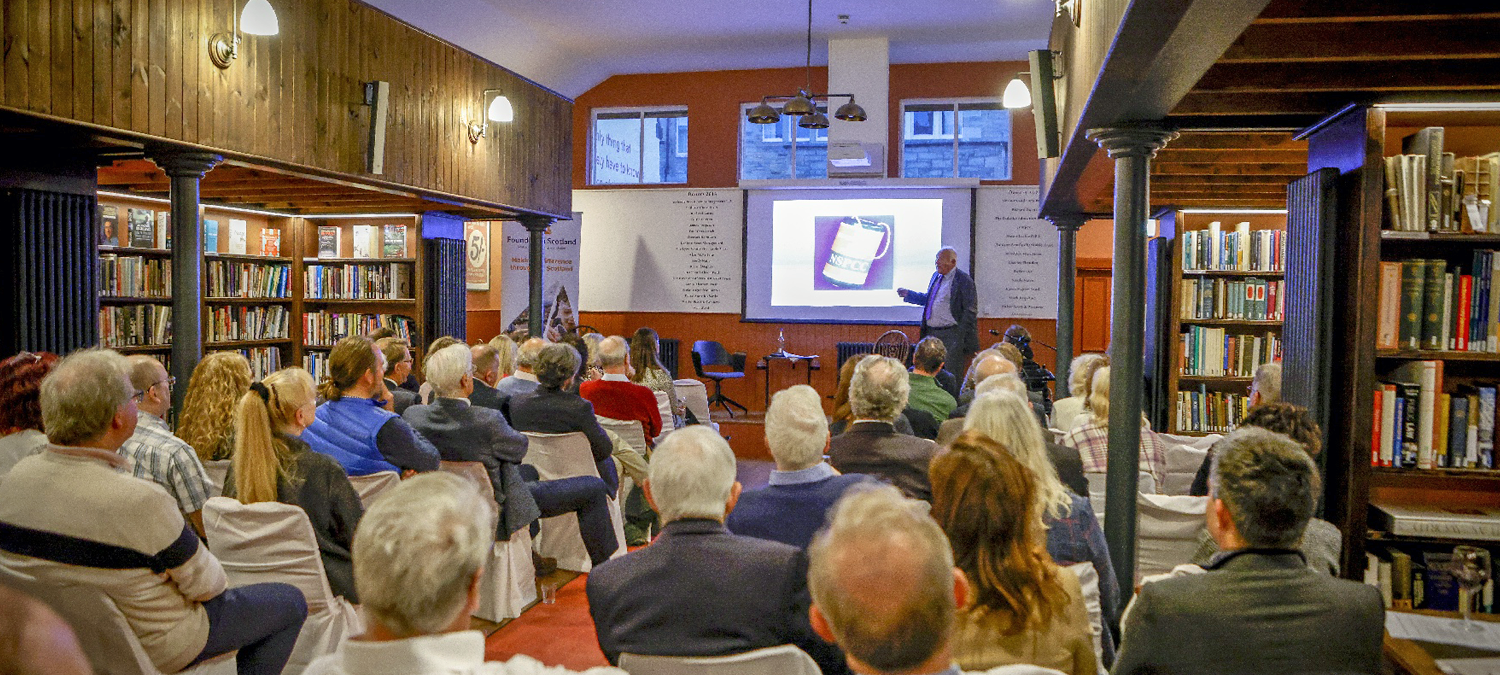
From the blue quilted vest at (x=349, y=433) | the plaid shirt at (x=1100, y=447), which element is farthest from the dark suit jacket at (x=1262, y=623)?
the blue quilted vest at (x=349, y=433)

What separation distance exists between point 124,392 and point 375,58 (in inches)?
183

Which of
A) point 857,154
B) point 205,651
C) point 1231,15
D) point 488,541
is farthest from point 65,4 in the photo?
point 857,154

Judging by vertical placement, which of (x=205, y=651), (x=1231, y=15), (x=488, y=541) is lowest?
(x=205, y=651)

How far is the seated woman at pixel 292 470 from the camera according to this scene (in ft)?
9.68

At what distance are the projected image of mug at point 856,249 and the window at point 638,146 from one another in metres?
2.37

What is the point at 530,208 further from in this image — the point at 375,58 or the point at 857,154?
the point at 857,154

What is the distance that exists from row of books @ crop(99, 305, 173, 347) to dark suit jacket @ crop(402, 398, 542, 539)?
4105 mm

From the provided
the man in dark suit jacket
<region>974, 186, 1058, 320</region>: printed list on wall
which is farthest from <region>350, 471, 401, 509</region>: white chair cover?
<region>974, 186, 1058, 320</region>: printed list on wall

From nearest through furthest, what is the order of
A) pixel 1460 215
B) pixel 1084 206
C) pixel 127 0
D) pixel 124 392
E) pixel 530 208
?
pixel 124 392
pixel 1460 215
pixel 127 0
pixel 1084 206
pixel 530 208

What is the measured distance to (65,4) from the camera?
4.15m

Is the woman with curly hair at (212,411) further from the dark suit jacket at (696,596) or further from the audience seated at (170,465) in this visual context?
the dark suit jacket at (696,596)

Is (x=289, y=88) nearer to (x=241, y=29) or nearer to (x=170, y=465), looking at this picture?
(x=241, y=29)

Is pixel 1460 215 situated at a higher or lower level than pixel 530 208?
lower

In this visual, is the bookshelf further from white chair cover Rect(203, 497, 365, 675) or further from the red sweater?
white chair cover Rect(203, 497, 365, 675)
